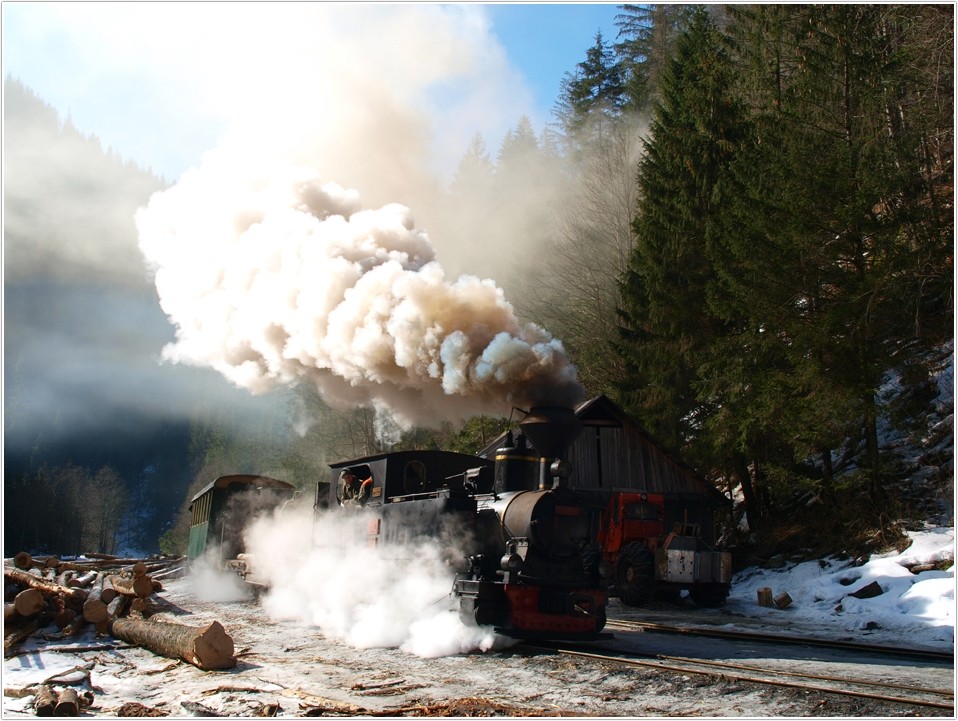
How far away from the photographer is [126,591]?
478 inches

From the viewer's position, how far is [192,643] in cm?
789

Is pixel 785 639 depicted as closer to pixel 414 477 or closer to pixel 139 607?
pixel 414 477

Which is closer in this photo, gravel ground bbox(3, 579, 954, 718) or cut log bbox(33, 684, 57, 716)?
gravel ground bbox(3, 579, 954, 718)

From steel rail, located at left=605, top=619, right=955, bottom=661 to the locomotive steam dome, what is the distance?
3285mm

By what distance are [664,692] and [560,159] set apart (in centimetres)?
4659

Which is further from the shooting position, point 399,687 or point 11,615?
point 11,615

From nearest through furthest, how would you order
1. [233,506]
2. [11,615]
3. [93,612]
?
[11,615] < [93,612] < [233,506]

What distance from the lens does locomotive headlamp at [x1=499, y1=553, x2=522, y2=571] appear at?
888 centimetres

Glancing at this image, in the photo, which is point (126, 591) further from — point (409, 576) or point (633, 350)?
point (633, 350)

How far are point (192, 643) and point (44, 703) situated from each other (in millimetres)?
1805

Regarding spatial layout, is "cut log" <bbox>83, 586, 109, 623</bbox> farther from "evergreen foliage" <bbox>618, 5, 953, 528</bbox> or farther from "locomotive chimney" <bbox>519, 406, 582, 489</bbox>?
"evergreen foliage" <bbox>618, 5, 953, 528</bbox>

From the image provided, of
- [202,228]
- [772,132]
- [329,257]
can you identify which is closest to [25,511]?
[202,228]

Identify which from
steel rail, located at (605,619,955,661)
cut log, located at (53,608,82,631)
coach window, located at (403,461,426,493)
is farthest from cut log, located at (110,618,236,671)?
steel rail, located at (605,619,955,661)

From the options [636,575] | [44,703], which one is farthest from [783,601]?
[44,703]
